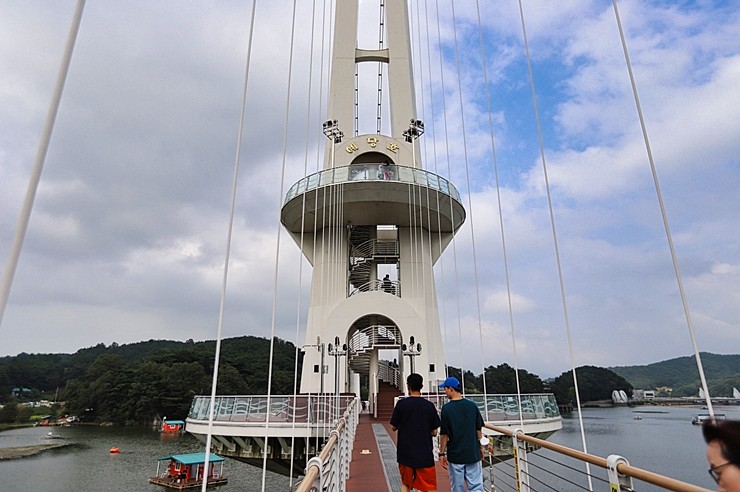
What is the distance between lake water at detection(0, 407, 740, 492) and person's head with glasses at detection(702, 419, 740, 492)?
62.3 feet

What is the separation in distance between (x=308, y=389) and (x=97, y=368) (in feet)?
121

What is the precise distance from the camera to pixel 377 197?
1362cm

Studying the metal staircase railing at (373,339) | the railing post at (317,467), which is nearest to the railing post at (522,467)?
the railing post at (317,467)

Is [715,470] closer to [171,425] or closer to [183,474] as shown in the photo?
[183,474]

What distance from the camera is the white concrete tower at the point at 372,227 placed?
524 inches

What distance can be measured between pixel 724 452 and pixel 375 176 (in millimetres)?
12894

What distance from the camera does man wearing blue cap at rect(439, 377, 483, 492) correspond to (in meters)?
2.94

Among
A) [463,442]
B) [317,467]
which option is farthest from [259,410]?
[317,467]

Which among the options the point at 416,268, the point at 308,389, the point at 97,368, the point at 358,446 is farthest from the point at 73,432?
the point at 358,446

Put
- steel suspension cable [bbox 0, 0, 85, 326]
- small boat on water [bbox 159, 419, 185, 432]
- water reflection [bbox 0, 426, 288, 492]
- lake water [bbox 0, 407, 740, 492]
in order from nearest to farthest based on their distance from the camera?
1. steel suspension cable [bbox 0, 0, 85, 326]
2. lake water [bbox 0, 407, 740, 492]
3. water reflection [bbox 0, 426, 288, 492]
4. small boat on water [bbox 159, 419, 185, 432]

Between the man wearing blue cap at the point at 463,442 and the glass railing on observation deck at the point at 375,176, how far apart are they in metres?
10.9

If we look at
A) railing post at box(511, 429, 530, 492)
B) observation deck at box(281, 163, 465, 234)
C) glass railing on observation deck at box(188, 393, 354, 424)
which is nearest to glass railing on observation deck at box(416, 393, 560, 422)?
glass railing on observation deck at box(188, 393, 354, 424)

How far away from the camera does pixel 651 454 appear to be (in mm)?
25469

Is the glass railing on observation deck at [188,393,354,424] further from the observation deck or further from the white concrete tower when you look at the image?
the observation deck
